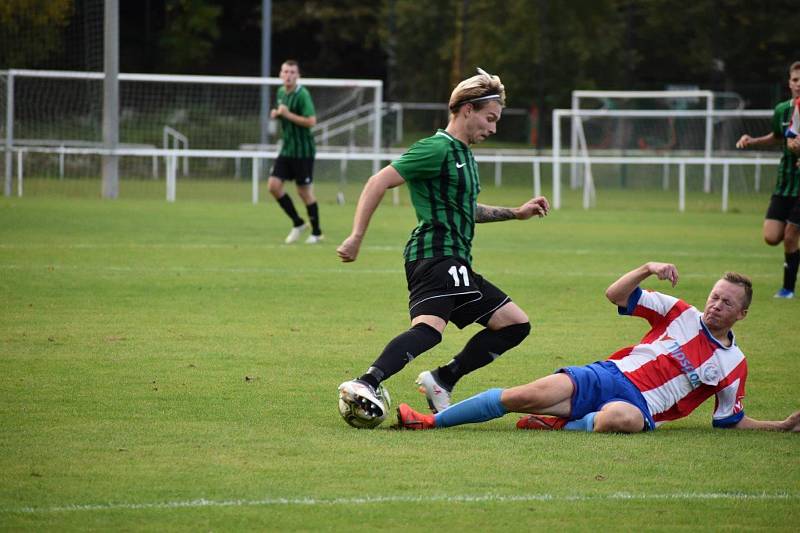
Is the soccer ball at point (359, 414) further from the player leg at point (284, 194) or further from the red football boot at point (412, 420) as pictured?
the player leg at point (284, 194)

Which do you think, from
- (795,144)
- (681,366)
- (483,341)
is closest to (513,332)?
(483,341)

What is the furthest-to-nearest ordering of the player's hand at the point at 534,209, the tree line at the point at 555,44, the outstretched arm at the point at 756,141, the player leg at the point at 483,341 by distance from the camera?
1. the tree line at the point at 555,44
2. the outstretched arm at the point at 756,141
3. the player's hand at the point at 534,209
4. the player leg at the point at 483,341

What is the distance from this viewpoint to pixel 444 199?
6.30m

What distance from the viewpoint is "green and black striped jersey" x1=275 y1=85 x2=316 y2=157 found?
1662cm

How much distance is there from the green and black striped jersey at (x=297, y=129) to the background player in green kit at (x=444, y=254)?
34.0 feet

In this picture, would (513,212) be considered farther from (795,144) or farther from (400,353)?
(795,144)

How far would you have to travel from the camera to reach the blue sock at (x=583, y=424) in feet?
20.1

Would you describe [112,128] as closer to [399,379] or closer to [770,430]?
[399,379]

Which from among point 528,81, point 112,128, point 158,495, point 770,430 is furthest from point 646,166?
point 158,495

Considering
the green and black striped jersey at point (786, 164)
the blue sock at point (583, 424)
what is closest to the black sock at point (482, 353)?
the blue sock at point (583, 424)

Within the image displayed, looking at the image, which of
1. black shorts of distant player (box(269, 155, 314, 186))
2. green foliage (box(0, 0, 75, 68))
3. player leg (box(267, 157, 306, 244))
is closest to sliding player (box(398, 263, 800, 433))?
player leg (box(267, 157, 306, 244))

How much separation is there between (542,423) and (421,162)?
1.51m

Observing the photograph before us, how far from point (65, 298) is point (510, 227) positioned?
1149 centimetres

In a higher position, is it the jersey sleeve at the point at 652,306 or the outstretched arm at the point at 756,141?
the outstretched arm at the point at 756,141
